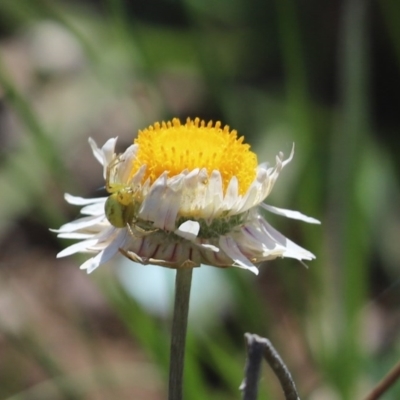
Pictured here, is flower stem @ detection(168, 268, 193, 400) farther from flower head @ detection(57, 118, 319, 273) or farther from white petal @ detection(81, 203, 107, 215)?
white petal @ detection(81, 203, 107, 215)

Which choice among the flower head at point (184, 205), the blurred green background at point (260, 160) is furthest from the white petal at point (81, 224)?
the blurred green background at point (260, 160)

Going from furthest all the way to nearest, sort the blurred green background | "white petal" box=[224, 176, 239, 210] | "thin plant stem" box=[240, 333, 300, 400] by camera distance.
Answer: the blurred green background
"white petal" box=[224, 176, 239, 210]
"thin plant stem" box=[240, 333, 300, 400]

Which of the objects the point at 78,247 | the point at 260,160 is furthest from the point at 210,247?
the point at 260,160

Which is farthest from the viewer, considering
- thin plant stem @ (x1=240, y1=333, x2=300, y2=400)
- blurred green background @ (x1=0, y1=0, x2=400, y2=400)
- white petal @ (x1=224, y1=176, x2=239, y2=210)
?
blurred green background @ (x1=0, y1=0, x2=400, y2=400)

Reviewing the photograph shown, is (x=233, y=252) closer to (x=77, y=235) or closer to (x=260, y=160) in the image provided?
(x=77, y=235)

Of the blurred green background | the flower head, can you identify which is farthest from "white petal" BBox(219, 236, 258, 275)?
the blurred green background

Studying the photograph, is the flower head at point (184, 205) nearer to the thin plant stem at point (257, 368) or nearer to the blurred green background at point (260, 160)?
the thin plant stem at point (257, 368)
